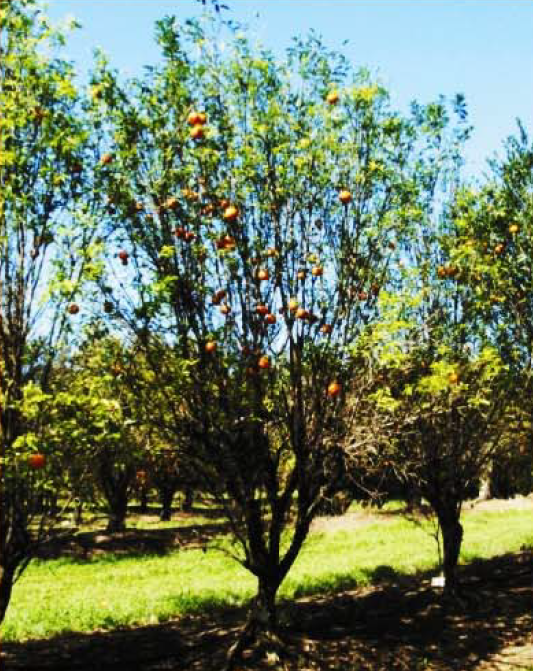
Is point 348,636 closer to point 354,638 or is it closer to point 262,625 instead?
point 354,638

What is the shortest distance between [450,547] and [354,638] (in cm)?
399

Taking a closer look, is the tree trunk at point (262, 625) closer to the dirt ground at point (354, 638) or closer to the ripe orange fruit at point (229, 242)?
the dirt ground at point (354, 638)

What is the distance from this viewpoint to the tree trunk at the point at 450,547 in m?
13.9

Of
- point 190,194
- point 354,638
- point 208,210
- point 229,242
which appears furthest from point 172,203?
point 354,638

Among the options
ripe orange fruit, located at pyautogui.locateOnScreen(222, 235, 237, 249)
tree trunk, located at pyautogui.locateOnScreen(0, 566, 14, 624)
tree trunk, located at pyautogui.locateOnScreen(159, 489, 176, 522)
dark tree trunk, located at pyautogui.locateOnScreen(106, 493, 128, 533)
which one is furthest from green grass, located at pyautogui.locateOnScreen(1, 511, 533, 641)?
tree trunk, located at pyautogui.locateOnScreen(159, 489, 176, 522)

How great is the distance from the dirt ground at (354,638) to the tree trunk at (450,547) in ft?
1.22

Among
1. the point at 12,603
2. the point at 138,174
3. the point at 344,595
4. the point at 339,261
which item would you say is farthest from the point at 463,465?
the point at 12,603

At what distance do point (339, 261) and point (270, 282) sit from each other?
118 centimetres

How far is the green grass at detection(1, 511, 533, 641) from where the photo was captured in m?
14.2

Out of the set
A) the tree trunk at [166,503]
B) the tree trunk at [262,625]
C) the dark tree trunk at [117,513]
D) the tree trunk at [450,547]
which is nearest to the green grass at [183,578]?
the tree trunk at [450,547]

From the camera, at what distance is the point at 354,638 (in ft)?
36.1

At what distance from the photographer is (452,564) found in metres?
14.0

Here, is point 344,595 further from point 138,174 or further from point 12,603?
point 138,174

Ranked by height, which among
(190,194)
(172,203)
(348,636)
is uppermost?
(190,194)
